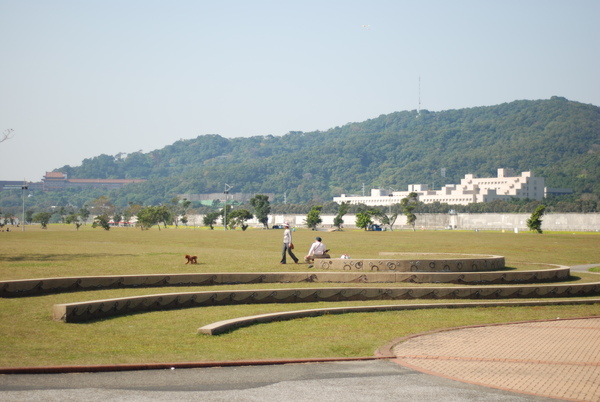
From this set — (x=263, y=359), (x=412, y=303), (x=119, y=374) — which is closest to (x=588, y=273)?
(x=412, y=303)

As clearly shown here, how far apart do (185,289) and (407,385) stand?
472 inches

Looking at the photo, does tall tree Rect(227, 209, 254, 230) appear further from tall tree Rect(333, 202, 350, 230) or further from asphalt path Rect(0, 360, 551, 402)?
asphalt path Rect(0, 360, 551, 402)

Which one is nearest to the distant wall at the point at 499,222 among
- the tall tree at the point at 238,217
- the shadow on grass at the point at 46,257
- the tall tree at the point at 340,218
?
the tall tree at the point at 340,218

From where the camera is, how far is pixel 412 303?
72.9ft

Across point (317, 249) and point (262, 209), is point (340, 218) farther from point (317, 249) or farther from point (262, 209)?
point (317, 249)

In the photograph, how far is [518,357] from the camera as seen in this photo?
1427cm

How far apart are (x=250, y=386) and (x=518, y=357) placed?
5.81 metres

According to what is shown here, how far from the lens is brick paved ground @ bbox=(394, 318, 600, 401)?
1195cm

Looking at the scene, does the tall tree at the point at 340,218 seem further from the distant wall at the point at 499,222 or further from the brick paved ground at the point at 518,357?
the brick paved ground at the point at 518,357

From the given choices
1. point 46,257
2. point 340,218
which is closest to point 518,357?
point 46,257

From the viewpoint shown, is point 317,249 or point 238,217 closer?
point 317,249

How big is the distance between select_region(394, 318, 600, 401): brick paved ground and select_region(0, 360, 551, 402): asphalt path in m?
0.62

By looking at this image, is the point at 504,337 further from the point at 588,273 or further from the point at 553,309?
the point at 588,273

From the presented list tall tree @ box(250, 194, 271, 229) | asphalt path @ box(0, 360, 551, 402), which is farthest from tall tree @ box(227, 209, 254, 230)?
asphalt path @ box(0, 360, 551, 402)
